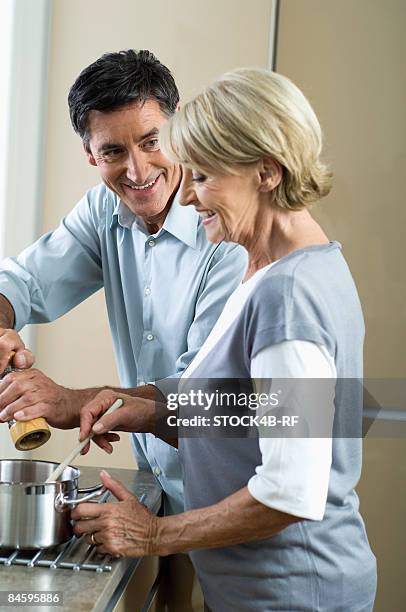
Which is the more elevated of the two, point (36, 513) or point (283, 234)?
point (283, 234)

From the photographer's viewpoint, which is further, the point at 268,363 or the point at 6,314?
the point at 6,314

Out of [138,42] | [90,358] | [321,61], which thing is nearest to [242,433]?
[321,61]

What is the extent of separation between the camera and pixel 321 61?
2.24 meters

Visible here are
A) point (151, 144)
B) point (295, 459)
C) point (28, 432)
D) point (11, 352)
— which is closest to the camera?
point (295, 459)

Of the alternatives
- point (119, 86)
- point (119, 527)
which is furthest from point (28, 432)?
point (119, 86)

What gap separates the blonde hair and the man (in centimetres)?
48

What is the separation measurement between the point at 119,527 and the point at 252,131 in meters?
0.60

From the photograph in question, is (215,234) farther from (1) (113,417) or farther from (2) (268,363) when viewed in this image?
(1) (113,417)

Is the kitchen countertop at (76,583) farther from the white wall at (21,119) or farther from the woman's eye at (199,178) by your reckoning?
the white wall at (21,119)

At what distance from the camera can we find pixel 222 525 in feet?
3.83

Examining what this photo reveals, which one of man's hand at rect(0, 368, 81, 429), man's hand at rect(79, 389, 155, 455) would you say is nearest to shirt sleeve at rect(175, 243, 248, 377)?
man's hand at rect(79, 389, 155, 455)

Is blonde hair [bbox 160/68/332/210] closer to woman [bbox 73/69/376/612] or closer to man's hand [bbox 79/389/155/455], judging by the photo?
woman [bbox 73/69/376/612]

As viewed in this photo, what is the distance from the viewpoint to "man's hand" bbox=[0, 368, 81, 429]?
1.45 metres

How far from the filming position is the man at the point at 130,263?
164 centimetres
